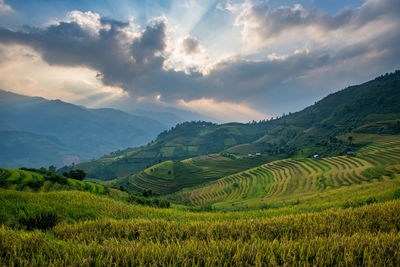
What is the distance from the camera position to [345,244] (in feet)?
7.43

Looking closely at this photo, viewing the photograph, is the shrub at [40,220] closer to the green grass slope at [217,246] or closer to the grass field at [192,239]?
the grass field at [192,239]

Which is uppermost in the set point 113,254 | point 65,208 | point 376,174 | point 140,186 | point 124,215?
point 113,254

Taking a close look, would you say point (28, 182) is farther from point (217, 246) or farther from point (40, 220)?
point (217, 246)

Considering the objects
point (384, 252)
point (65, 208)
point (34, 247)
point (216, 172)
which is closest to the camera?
point (384, 252)

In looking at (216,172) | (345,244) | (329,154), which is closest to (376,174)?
(345,244)

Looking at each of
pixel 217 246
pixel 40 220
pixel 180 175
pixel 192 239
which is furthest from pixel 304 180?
pixel 180 175

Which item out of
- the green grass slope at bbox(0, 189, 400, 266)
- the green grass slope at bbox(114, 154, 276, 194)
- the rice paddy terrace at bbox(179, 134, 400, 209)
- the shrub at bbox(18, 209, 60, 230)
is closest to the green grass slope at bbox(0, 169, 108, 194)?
the shrub at bbox(18, 209, 60, 230)

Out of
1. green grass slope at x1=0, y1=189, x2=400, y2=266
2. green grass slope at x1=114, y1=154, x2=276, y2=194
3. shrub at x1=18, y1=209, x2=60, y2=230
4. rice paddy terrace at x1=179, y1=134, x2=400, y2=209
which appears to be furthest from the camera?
green grass slope at x1=114, y1=154, x2=276, y2=194

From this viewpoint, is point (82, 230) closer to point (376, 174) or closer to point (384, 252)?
Result: point (384, 252)

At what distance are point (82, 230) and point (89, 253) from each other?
5.11 ft

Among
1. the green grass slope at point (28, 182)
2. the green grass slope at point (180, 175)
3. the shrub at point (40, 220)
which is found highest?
the shrub at point (40, 220)

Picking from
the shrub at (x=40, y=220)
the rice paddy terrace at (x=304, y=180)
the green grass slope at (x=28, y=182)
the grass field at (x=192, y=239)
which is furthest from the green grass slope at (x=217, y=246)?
the rice paddy terrace at (x=304, y=180)

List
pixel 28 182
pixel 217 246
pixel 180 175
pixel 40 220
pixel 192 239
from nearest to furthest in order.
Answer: pixel 217 246 → pixel 192 239 → pixel 40 220 → pixel 28 182 → pixel 180 175

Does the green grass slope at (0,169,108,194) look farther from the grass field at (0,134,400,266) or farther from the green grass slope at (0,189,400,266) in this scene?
the green grass slope at (0,189,400,266)
